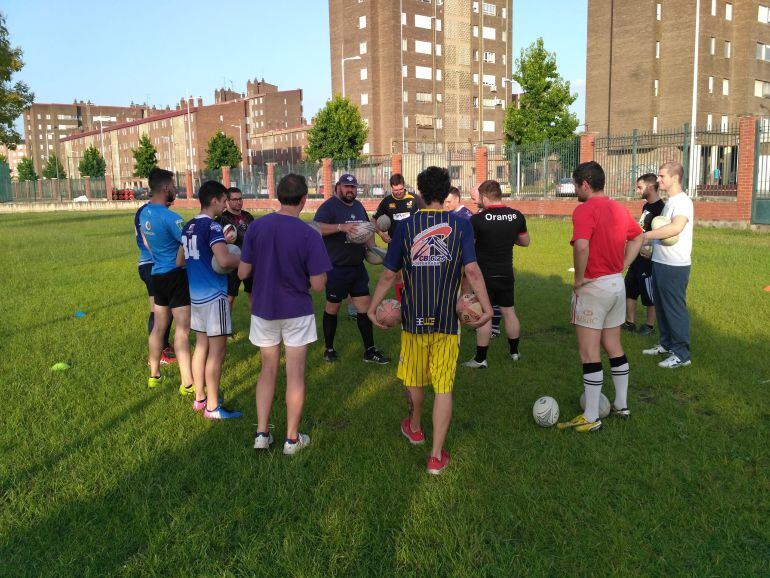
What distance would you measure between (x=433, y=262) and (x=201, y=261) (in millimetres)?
2176

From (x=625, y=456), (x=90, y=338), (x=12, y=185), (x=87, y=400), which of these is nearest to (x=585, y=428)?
(x=625, y=456)

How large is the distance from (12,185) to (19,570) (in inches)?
3145

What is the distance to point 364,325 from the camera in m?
7.04

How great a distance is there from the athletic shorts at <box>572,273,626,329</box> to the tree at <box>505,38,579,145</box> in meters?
38.0

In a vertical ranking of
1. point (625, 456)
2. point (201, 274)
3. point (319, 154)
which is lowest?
point (625, 456)

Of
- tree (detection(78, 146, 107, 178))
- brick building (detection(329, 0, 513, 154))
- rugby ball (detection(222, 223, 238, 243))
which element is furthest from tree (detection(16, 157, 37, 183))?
rugby ball (detection(222, 223, 238, 243))

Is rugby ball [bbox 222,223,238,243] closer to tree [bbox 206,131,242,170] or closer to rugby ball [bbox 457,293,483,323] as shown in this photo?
rugby ball [bbox 457,293,483,323]

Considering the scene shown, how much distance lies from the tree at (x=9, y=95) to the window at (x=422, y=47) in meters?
45.4

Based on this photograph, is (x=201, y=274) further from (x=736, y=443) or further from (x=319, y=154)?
(x=319, y=154)

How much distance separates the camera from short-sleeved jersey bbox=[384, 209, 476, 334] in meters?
4.13

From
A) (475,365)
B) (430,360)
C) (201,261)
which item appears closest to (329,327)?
(475,365)

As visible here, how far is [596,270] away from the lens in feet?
15.9

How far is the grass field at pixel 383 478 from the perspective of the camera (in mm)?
3326

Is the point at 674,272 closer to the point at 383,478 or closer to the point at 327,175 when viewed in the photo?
the point at 383,478
